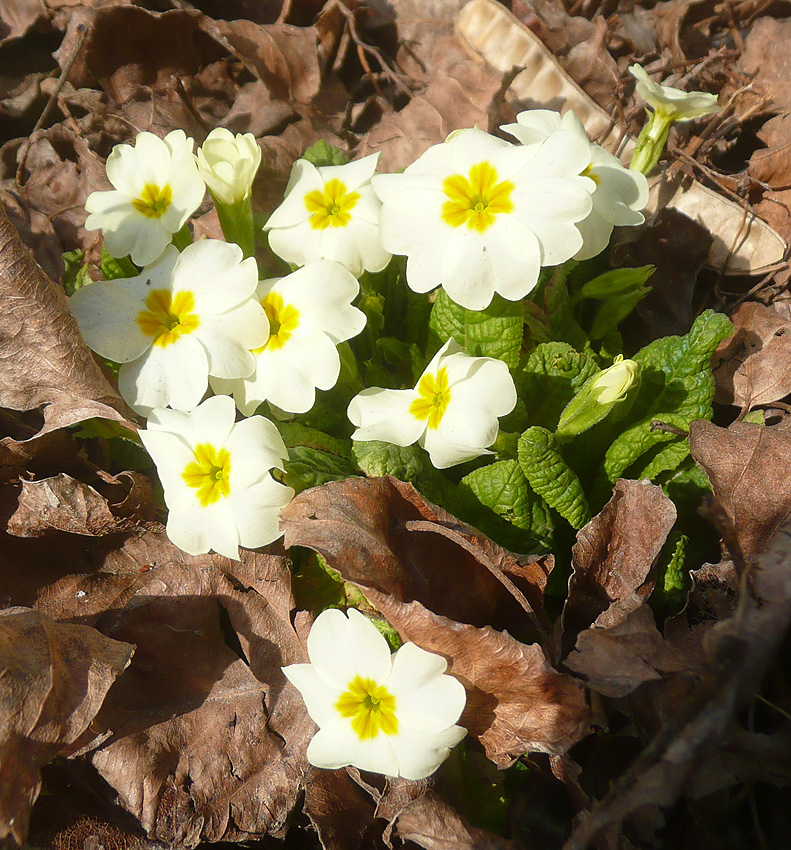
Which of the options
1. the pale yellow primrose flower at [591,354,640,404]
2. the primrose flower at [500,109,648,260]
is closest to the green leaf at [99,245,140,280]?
the primrose flower at [500,109,648,260]

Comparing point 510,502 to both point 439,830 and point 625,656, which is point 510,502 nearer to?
point 625,656

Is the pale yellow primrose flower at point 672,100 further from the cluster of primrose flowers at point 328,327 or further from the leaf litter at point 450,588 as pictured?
the leaf litter at point 450,588

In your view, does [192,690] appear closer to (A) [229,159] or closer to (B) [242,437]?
(B) [242,437]

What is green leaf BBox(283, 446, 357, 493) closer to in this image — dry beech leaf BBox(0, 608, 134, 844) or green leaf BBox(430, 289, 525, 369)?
green leaf BBox(430, 289, 525, 369)

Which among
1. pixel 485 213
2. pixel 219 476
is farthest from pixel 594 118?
pixel 219 476

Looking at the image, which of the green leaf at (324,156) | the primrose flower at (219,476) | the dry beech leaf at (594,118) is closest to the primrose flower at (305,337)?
Answer: the primrose flower at (219,476)

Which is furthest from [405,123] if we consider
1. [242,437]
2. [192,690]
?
[192,690]
